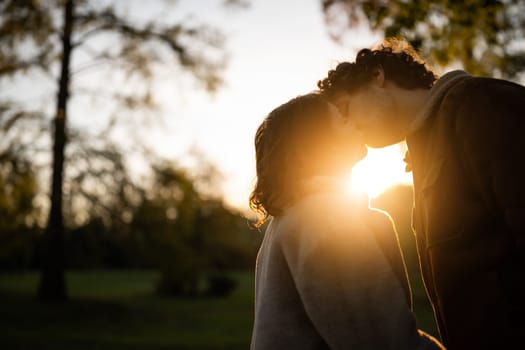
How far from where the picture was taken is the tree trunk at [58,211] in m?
14.9

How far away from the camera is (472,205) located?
6.71 feet

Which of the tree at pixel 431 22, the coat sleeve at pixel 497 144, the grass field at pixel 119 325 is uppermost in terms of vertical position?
the tree at pixel 431 22

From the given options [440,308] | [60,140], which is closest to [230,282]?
[60,140]

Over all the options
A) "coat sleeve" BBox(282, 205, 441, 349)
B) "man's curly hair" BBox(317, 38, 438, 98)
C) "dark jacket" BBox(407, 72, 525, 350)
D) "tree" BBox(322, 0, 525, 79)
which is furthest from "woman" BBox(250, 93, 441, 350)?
"tree" BBox(322, 0, 525, 79)

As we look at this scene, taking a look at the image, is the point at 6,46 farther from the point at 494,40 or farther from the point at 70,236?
the point at 494,40

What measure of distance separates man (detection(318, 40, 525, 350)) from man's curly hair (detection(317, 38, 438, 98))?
0.15m

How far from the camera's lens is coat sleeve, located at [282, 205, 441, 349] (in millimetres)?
1804

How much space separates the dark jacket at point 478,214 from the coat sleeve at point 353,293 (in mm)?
278

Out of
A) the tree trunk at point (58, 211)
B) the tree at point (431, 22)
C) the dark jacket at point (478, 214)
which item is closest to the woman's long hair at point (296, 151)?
the dark jacket at point (478, 214)

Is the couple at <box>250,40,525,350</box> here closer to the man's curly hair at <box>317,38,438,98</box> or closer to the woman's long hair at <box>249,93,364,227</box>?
the woman's long hair at <box>249,93,364,227</box>

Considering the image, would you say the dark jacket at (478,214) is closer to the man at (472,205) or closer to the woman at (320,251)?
the man at (472,205)

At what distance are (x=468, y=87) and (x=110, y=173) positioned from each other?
13.7 meters

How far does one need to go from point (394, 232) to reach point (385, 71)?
92 cm

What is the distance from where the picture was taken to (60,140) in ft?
48.2
